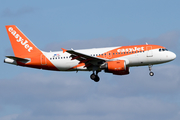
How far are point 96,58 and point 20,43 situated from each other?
1372cm

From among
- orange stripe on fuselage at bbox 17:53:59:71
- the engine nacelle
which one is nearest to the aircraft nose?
the engine nacelle

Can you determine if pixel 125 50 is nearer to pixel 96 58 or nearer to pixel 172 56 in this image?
pixel 96 58

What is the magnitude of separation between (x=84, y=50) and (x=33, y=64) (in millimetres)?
8155

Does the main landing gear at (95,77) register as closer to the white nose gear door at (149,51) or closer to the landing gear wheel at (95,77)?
the landing gear wheel at (95,77)

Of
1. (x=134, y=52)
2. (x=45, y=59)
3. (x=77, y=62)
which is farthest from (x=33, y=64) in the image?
(x=134, y=52)

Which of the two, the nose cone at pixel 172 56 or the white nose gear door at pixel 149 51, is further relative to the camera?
the nose cone at pixel 172 56

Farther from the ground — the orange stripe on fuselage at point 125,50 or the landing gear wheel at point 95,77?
the orange stripe on fuselage at point 125,50

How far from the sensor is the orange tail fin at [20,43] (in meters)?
60.1

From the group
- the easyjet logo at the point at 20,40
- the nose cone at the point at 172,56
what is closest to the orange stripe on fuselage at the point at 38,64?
the easyjet logo at the point at 20,40

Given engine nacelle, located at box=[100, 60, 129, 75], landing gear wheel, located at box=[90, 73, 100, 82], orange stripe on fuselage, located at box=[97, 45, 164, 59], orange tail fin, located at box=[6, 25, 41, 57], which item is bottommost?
landing gear wheel, located at box=[90, 73, 100, 82]

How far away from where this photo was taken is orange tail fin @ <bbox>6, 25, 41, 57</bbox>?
60144 millimetres

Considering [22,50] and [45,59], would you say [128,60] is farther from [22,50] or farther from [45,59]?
[22,50]

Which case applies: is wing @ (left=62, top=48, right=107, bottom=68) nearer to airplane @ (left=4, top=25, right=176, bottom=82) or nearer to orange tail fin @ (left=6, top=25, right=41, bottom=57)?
airplane @ (left=4, top=25, right=176, bottom=82)

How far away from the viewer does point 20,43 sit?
61.0m
